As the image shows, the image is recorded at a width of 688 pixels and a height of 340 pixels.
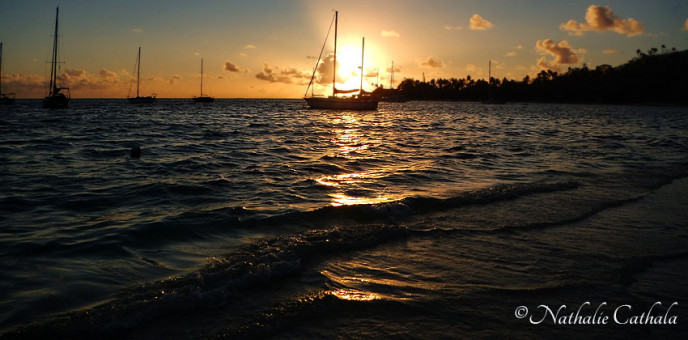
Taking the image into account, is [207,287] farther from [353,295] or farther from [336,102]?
[336,102]

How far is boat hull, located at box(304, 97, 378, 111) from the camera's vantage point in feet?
232

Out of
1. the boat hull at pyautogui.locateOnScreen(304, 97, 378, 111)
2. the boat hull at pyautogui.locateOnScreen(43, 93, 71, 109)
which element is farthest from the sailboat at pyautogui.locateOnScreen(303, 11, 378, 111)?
the boat hull at pyautogui.locateOnScreen(43, 93, 71, 109)

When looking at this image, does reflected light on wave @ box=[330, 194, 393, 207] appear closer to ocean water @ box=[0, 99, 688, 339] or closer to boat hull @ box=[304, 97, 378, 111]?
ocean water @ box=[0, 99, 688, 339]

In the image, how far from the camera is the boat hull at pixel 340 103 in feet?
232

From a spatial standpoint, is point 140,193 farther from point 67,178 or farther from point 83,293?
point 83,293

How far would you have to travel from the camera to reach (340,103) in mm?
70562

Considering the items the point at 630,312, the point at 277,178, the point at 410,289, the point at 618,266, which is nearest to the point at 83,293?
the point at 410,289

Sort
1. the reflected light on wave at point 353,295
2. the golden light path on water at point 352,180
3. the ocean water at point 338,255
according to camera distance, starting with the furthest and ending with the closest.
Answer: the golden light path on water at point 352,180 < the reflected light on wave at point 353,295 < the ocean water at point 338,255

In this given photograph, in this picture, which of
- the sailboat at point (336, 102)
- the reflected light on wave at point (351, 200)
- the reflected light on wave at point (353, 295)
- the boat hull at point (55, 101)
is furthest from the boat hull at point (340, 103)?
the reflected light on wave at point (353, 295)

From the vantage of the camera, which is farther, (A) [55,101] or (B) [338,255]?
(A) [55,101]

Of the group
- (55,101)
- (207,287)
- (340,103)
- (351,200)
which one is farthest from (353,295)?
(55,101)

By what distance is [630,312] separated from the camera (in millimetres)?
4672

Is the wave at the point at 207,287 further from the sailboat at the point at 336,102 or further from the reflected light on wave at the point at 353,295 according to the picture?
the sailboat at the point at 336,102

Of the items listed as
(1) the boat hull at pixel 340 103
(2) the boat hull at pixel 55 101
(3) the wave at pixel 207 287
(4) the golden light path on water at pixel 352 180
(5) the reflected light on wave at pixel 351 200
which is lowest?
(3) the wave at pixel 207 287
